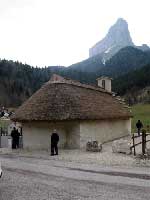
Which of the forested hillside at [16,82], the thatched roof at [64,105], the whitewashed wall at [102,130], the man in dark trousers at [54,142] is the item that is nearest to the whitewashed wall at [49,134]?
the whitewashed wall at [102,130]

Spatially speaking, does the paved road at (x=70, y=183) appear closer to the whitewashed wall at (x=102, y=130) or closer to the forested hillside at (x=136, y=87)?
the whitewashed wall at (x=102, y=130)

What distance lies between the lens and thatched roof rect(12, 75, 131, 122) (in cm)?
2942

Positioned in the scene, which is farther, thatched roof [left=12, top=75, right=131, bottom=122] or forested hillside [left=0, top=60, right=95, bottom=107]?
forested hillside [left=0, top=60, right=95, bottom=107]

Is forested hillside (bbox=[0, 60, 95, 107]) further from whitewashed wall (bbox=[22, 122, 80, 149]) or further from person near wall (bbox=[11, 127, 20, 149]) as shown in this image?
whitewashed wall (bbox=[22, 122, 80, 149])

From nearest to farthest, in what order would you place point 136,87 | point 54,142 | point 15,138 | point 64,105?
point 54,142 → point 64,105 → point 15,138 → point 136,87

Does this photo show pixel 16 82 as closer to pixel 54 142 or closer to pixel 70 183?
pixel 54 142

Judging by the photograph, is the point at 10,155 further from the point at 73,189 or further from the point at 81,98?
the point at 73,189

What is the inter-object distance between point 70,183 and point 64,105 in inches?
571

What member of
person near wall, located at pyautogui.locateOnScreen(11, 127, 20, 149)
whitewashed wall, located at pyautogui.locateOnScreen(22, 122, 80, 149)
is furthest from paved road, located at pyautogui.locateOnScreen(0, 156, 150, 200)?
person near wall, located at pyautogui.locateOnScreen(11, 127, 20, 149)

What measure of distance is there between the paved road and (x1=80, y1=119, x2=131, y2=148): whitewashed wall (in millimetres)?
9090

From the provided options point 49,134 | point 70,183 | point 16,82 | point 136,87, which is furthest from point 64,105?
point 16,82

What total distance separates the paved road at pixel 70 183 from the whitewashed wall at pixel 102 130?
29.8 feet

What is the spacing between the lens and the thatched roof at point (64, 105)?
96.5ft

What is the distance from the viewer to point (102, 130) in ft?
108
